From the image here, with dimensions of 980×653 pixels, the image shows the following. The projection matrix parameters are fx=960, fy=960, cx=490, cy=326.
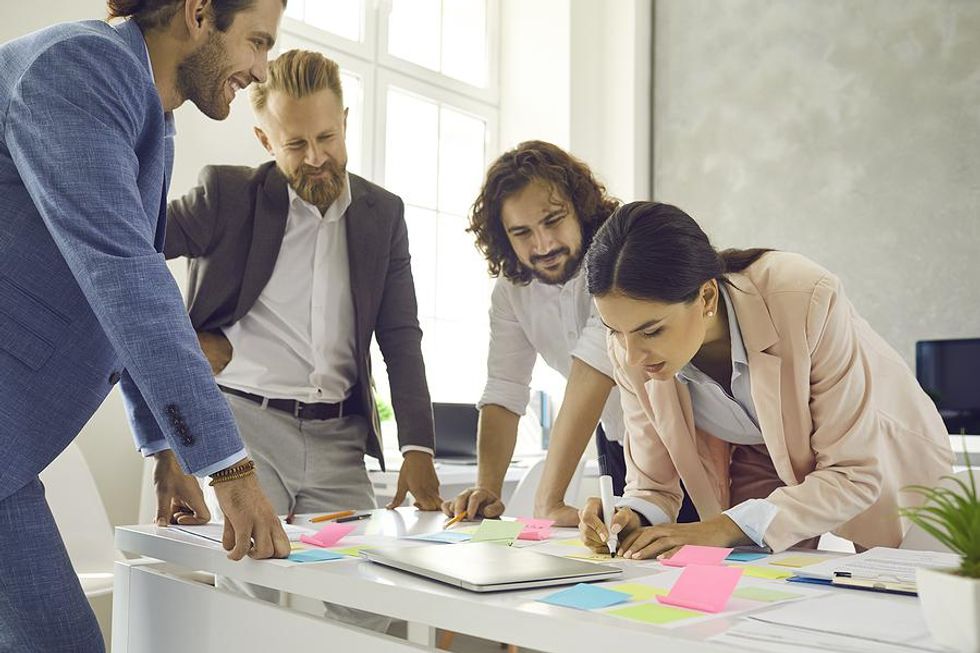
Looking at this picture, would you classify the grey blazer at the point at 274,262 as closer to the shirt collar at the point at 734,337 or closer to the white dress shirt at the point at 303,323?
the white dress shirt at the point at 303,323

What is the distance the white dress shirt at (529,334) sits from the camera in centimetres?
218

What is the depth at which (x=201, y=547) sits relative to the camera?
1.35 meters

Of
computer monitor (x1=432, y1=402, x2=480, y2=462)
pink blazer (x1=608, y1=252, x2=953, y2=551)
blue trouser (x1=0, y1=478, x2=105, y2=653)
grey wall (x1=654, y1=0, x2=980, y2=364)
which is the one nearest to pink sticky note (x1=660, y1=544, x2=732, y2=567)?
pink blazer (x1=608, y1=252, x2=953, y2=551)

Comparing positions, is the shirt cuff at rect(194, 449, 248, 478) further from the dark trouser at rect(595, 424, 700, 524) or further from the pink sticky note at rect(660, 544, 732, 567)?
the dark trouser at rect(595, 424, 700, 524)

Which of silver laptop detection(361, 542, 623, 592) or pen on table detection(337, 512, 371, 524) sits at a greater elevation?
→ silver laptop detection(361, 542, 623, 592)

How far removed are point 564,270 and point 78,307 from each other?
1.11 metres

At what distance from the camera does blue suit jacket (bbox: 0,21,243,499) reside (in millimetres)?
1147

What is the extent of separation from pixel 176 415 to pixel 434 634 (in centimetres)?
55

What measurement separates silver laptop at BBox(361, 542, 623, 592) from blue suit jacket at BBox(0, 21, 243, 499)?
254 mm

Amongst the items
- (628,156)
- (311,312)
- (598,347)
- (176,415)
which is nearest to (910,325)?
(628,156)

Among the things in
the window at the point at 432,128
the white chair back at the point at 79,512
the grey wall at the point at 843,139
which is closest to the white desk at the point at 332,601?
the white chair back at the point at 79,512

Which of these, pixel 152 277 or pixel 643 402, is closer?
pixel 152 277

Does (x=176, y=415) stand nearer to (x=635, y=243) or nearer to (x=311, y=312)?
(x=635, y=243)

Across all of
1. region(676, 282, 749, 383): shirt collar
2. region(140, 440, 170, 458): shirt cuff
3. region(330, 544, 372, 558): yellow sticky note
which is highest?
region(676, 282, 749, 383): shirt collar
